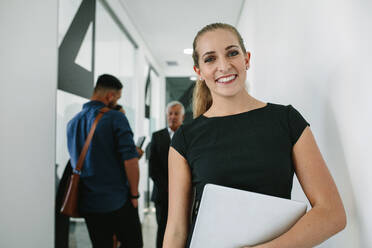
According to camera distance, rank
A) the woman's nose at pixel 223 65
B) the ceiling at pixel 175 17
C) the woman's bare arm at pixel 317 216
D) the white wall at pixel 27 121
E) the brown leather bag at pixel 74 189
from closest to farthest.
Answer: the woman's bare arm at pixel 317 216 < the woman's nose at pixel 223 65 < the white wall at pixel 27 121 < the brown leather bag at pixel 74 189 < the ceiling at pixel 175 17

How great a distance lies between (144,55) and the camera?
4633 millimetres

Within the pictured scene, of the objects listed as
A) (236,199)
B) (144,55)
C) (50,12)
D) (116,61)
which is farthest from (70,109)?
(144,55)

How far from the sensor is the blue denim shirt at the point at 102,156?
176 centimetres

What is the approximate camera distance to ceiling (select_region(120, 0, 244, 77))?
3236 mm

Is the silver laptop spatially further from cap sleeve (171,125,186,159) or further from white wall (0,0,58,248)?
white wall (0,0,58,248)

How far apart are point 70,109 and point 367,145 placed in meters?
1.93

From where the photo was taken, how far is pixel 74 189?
1.70m

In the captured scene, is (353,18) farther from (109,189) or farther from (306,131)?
(109,189)

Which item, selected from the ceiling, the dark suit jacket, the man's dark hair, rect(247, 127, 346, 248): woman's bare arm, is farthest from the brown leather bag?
the ceiling

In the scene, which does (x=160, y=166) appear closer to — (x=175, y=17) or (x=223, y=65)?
(x=223, y=65)

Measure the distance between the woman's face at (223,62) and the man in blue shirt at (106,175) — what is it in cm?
106

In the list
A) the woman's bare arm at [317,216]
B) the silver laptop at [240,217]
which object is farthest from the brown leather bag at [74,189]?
the woman's bare arm at [317,216]

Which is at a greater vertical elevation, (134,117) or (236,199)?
(134,117)

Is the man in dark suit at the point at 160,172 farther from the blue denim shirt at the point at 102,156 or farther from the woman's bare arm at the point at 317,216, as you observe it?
the woman's bare arm at the point at 317,216
